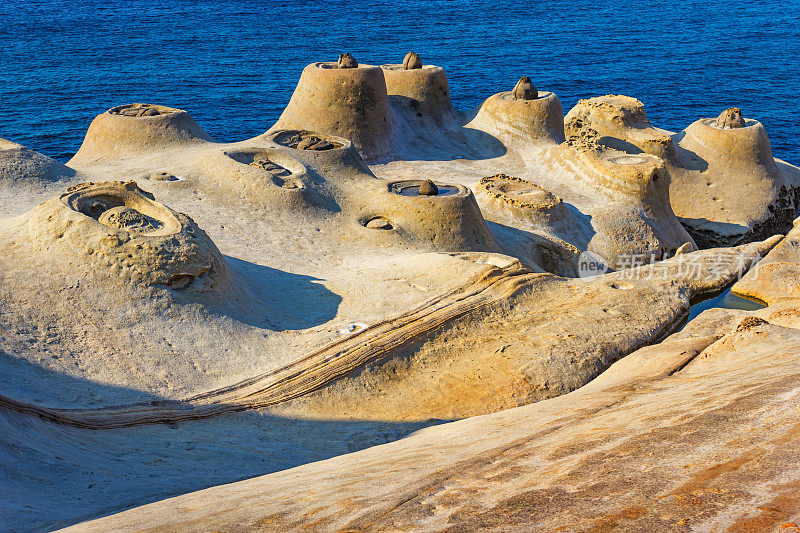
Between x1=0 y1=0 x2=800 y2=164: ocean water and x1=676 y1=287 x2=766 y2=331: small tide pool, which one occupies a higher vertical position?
x1=0 y1=0 x2=800 y2=164: ocean water

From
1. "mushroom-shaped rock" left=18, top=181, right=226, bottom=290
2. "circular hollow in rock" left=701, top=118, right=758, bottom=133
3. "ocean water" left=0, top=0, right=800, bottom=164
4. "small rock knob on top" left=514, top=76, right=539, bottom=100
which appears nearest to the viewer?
"mushroom-shaped rock" left=18, top=181, right=226, bottom=290

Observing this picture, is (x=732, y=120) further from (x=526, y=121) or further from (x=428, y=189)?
(x=428, y=189)

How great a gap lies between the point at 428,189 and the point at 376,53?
3483cm

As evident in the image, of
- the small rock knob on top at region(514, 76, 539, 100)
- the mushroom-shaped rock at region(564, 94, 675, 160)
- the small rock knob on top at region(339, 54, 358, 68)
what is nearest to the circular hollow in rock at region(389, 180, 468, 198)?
the small rock knob on top at region(339, 54, 358, 68)

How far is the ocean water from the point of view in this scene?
37781mm

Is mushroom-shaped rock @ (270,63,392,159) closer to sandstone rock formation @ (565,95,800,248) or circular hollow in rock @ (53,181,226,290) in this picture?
sandstone rock formation @ (565,95,800,248)

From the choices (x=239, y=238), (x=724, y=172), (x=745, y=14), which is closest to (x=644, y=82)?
(x=724, y=172)

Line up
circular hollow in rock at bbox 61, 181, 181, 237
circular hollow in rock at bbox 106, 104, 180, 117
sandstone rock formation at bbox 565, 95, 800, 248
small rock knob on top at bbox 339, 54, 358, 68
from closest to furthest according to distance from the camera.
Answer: circular hollow in rock at bbox 61, 181, 181, 237 → circular hollow in rock at bbox 106, 104, 180, 117 → small rock knob on top at bbox 339, 54, 358, 68 → sandstone rock formation at bbox 565, 95, 800, 248

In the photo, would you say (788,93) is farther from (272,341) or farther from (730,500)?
(730,500)

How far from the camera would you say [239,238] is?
13969mm

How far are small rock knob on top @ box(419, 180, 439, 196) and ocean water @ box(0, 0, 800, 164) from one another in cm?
2016

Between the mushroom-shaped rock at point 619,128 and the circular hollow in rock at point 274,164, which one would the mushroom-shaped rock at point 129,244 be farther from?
the mushroom-shaped rock at point 619,128

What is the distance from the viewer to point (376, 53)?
4847 cm

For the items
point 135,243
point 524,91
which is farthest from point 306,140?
point 524,91
